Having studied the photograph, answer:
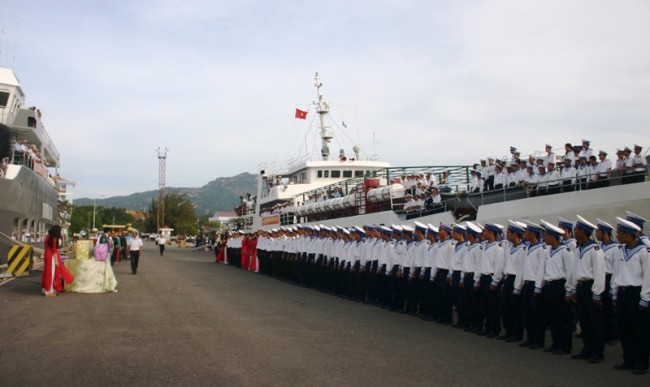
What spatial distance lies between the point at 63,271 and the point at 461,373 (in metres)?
10.00

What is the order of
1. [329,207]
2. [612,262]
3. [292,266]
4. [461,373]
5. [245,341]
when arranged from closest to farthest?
[461,373] → [612,262] → [245,341] → [292,266] → [329,207]

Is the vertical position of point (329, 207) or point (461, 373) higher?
point (329, 207)

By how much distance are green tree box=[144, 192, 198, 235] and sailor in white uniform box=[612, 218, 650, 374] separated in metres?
89.2

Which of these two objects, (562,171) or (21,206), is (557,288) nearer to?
(562,171)

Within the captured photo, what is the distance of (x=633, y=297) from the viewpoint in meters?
6.65

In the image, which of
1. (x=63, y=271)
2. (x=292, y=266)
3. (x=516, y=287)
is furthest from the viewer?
(x=292, y=266)

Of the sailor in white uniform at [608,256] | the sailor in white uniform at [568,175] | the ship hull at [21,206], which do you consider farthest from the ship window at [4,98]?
the sailor in white uniform at [608,256]

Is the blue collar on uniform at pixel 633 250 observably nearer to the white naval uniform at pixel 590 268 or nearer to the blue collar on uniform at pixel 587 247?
the white naval uniform at pixel 590 268

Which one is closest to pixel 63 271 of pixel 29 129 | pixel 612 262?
pixel 612 262

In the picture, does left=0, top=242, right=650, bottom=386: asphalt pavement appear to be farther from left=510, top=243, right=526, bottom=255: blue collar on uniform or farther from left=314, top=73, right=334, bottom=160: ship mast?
left=314, top=73, right=334, bottom=160: ship mast

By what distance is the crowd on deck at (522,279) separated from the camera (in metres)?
6.74

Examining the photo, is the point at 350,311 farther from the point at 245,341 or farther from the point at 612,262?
the point at 612,262

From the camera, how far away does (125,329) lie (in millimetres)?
8594

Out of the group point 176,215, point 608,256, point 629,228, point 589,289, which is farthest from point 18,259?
point 176,215
